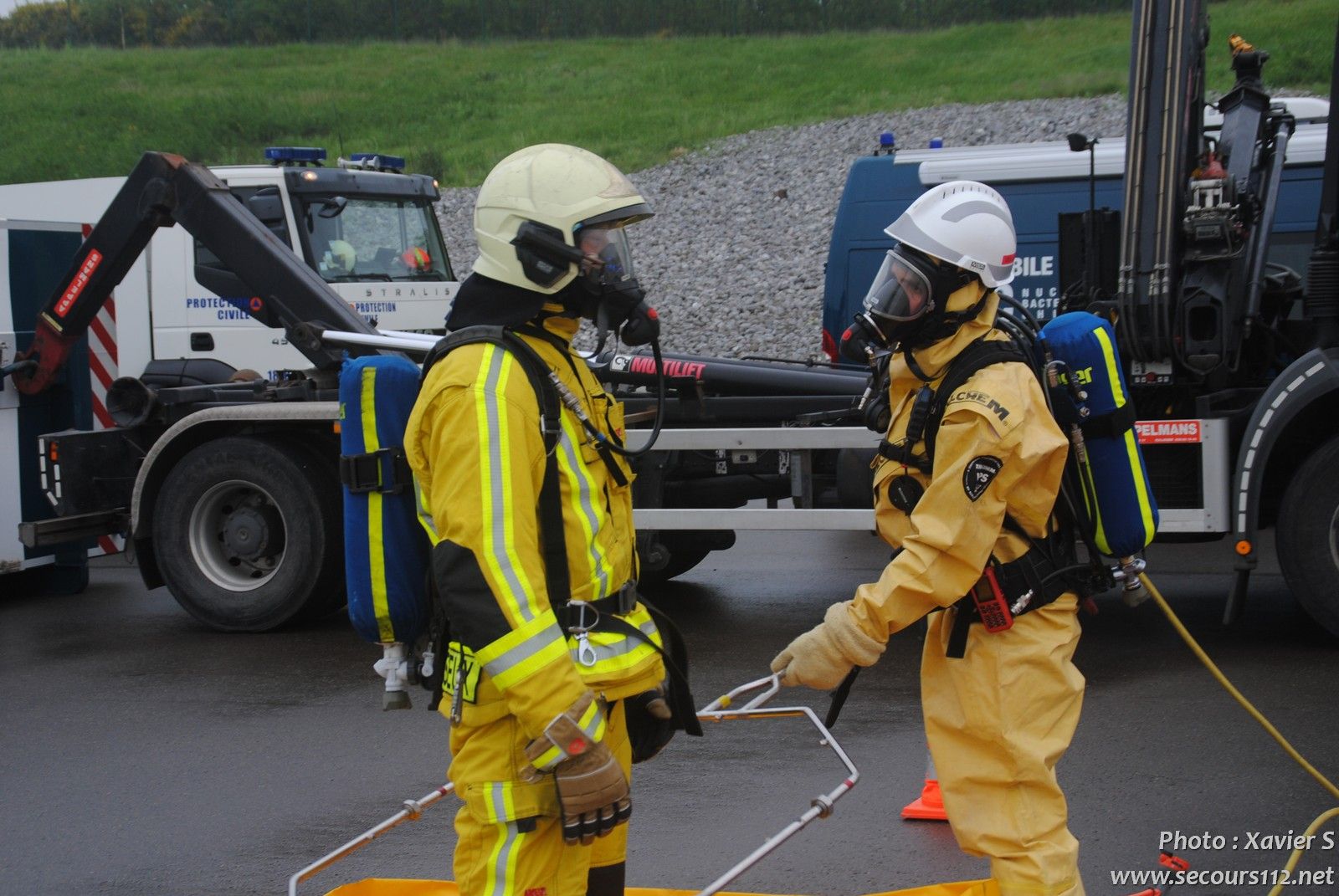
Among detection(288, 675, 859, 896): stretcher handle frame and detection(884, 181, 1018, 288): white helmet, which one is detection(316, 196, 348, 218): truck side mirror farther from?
detection(884, 181, 1018, 288): white helmet

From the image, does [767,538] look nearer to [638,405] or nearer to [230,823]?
[638,405]

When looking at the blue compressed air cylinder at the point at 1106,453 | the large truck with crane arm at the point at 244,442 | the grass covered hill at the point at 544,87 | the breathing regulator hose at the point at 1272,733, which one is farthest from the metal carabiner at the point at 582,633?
the grass covered hill at the point at 544,87

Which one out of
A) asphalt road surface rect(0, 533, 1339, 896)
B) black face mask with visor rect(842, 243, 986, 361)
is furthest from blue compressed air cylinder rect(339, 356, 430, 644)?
asphalt road surface rect(0, 533, 1339, 896)

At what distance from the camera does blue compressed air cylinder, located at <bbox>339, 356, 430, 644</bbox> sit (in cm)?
308

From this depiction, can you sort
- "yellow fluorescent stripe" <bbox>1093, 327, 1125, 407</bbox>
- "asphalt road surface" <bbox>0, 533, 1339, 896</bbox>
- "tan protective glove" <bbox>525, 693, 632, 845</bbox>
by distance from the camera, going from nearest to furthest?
"tan protective glove" <bbox>525, 693, 632, 845</bbox> < "yellow fluorescent stripe" <bbox>1093, 327, 1125, 407</bbox> < "asphalt road surface" <bbox>0, 533, 1339, 896</bbox>

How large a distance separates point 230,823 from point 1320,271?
5.15 m

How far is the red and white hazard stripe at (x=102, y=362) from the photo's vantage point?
29.1ft

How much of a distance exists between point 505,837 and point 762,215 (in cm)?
2194

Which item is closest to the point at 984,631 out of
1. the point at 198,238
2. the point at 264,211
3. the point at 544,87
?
the point at 198,238

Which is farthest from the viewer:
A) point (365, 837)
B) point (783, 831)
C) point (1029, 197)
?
point (1029, 197)

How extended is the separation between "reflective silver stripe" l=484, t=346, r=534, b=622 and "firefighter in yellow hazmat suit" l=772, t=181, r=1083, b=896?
32.1 inches

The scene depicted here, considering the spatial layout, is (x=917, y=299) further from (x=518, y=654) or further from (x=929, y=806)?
(x=929, y=806)

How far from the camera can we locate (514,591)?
252 centimetres

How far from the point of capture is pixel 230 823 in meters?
4.84
